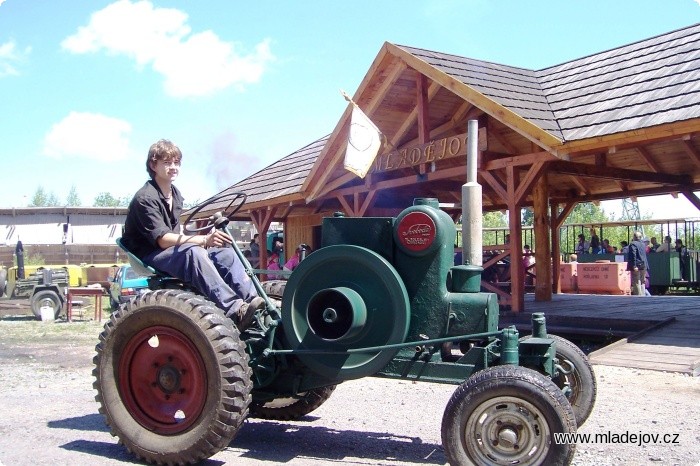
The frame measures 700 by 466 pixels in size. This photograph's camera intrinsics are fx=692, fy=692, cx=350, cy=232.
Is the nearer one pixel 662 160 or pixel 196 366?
pixel 196 366

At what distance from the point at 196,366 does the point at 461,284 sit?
161 cm

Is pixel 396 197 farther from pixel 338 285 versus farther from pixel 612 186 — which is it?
pixel 338 285

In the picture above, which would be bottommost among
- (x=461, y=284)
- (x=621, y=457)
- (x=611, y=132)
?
(x=621, y=457)

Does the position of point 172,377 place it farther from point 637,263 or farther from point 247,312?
point 637,263

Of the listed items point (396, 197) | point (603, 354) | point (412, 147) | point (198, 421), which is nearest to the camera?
point (198, 421)

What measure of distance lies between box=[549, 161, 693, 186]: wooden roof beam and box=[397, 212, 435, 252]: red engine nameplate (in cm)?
760

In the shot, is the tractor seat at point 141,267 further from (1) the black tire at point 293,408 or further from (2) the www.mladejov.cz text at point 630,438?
(2) the www.mladejov.cz text at point 630,438

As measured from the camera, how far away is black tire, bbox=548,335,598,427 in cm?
418

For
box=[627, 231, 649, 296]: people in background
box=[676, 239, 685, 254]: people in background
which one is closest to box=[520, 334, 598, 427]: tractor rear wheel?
box=[627, 231, 649, 296]: people in background

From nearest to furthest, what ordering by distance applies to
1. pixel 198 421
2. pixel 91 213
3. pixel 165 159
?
pixel 198 421 < pixel 165 159 < pixel 91 213

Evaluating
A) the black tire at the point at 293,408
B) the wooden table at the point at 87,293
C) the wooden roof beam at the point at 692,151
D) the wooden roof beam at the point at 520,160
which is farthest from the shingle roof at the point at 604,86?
the wooden table at the point at 87,293

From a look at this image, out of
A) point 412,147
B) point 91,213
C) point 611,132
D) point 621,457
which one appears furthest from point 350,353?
point 91,213

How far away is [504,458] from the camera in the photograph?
11.0 feet

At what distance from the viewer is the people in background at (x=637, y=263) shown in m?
16.1
